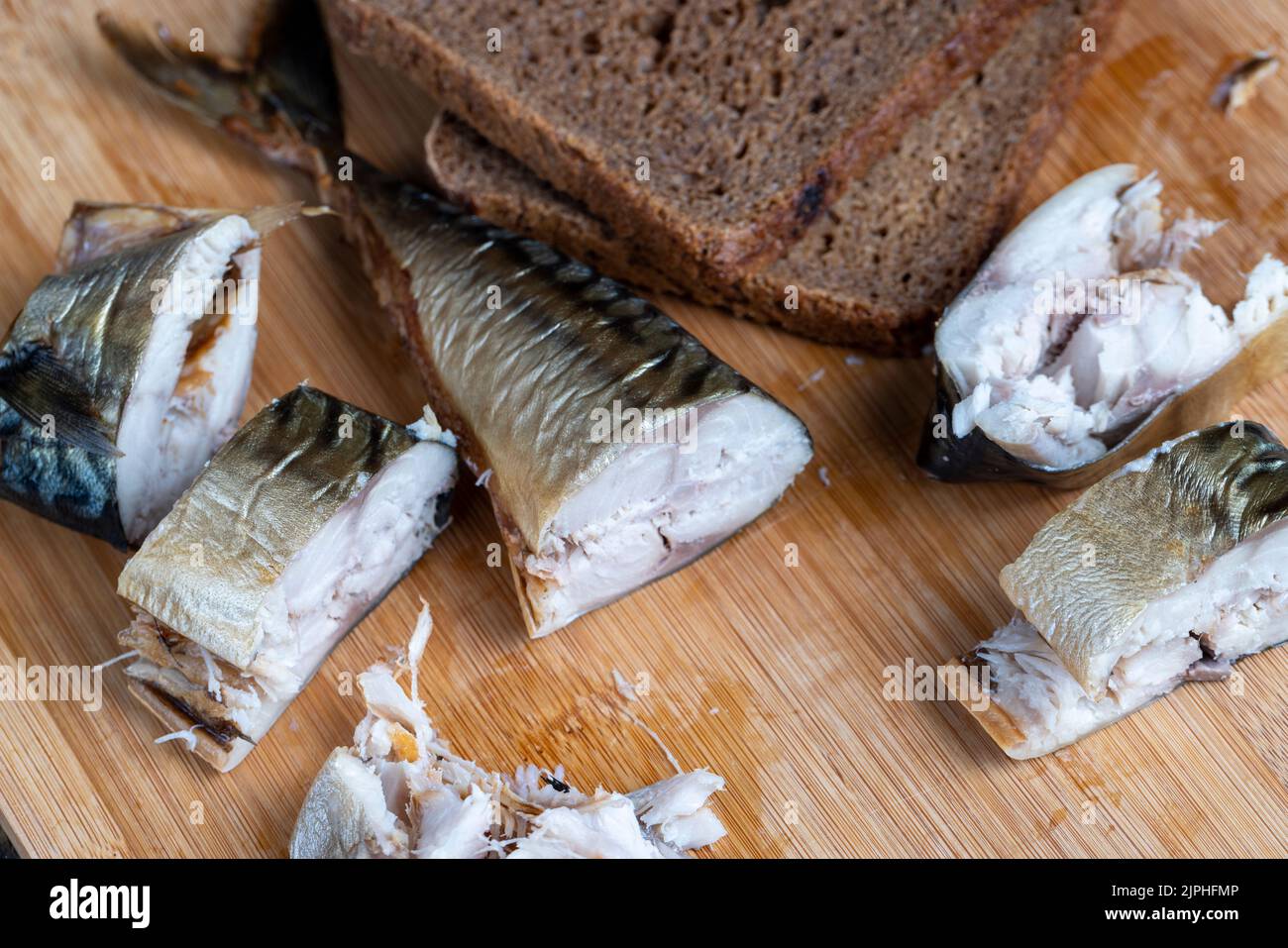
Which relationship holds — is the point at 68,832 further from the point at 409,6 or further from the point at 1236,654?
the point at 1236,654

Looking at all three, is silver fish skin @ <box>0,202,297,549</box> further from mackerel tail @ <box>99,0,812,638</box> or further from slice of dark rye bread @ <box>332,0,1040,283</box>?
slice of dark rye bread @ <box>332,0,1040,283</box>

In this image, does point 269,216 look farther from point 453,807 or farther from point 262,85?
point 453,807

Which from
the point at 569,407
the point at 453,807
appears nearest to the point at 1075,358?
the point at 569,407

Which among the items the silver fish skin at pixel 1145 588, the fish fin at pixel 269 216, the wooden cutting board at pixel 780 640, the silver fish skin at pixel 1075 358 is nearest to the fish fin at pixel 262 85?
the wooden cutting board at pixel 780 640

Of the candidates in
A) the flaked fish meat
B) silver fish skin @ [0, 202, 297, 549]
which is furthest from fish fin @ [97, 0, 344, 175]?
the flaked fish meat

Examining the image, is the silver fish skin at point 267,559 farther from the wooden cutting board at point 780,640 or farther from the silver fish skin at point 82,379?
the silver fish skin at point 82,379

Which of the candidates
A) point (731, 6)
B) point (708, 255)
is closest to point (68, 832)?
point (708, 255)

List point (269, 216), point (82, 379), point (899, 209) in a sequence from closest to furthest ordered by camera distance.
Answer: point (82, 379) < point (269, 216) < point (899, 209)
